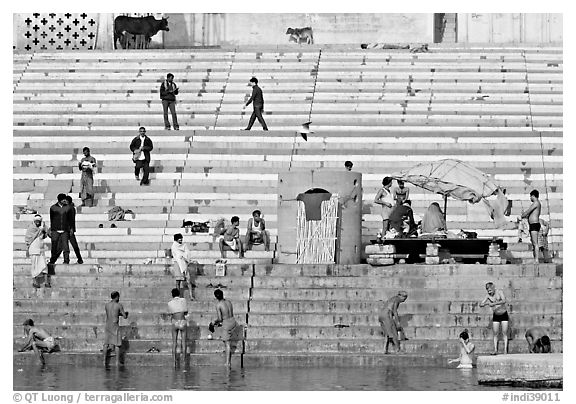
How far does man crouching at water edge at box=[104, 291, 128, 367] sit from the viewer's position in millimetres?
22188

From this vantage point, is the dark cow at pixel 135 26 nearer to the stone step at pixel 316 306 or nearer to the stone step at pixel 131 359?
the stone step at pixel 316 306

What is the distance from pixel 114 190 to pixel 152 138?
2.03 m

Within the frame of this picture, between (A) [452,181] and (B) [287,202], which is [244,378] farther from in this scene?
(A) [452,181]

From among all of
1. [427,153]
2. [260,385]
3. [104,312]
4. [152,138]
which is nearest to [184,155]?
[152,138]

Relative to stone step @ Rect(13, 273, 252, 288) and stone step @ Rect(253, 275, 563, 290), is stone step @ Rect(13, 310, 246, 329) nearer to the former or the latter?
stone step @ Rect(13, 273, 252, 288)

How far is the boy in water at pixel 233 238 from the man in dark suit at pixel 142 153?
2.76m

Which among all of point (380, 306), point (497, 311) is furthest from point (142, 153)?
point (497, 311)

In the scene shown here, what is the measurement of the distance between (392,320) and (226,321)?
2037 millimetres

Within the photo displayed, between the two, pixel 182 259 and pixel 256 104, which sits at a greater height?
pixel 256 104

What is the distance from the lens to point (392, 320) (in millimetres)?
22297

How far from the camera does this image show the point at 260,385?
65.5 ft

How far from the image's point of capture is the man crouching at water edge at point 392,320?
22.3 meters
